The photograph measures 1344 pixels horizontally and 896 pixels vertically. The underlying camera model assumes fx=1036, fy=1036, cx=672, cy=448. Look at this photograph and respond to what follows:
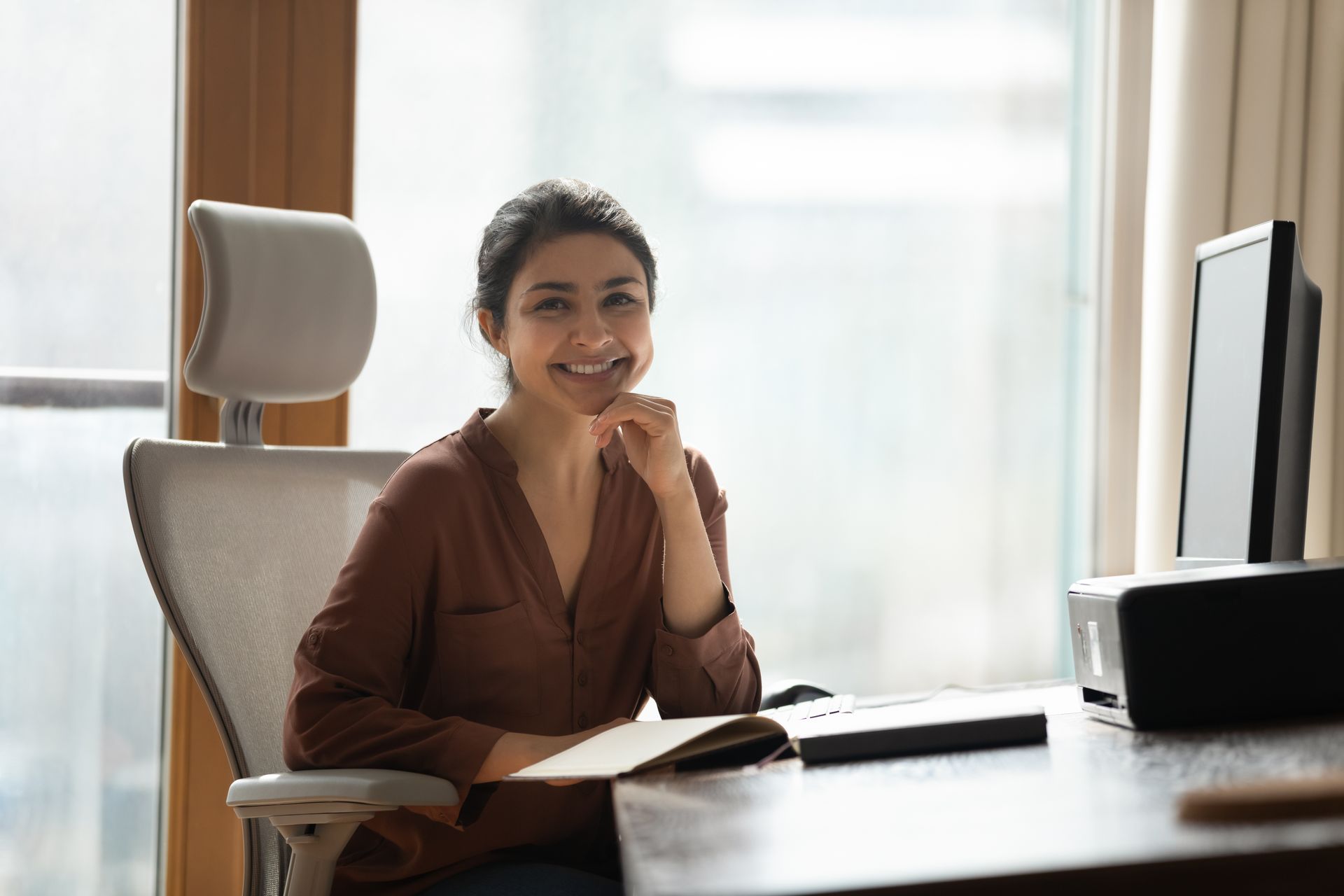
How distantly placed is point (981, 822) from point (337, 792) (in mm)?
583

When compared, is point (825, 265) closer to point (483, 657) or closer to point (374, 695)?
point (483, 657)

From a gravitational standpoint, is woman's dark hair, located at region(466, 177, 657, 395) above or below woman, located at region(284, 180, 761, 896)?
above

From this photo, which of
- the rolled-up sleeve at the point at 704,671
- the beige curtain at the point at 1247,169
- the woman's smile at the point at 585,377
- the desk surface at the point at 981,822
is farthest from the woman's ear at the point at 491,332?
the beige curtain at the point at 1247,169

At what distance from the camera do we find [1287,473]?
1020 mm

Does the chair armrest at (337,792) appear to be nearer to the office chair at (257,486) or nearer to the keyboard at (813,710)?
the office chair at (257,486)

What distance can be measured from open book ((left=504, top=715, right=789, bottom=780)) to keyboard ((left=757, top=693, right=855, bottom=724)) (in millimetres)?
256

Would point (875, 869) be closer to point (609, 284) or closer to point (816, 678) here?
point (609, 284)

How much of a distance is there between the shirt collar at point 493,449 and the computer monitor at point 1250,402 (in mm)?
666

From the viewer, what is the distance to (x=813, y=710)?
1.17m

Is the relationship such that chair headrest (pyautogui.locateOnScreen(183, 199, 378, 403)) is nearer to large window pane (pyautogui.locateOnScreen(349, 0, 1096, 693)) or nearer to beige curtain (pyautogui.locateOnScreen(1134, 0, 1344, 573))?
large window pane (pyautogui.locateOnScreen(349, 0, 1096, 693))

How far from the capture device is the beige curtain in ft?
7.18

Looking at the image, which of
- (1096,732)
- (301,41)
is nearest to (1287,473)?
(1096,732)

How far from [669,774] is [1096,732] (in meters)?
0.37

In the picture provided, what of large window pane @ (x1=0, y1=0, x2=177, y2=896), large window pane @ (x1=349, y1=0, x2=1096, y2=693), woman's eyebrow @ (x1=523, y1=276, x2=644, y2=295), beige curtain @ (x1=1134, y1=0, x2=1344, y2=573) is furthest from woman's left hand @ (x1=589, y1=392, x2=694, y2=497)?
beige curtain @ (x1=1134, y1=0, x2=1344, y2=573)
